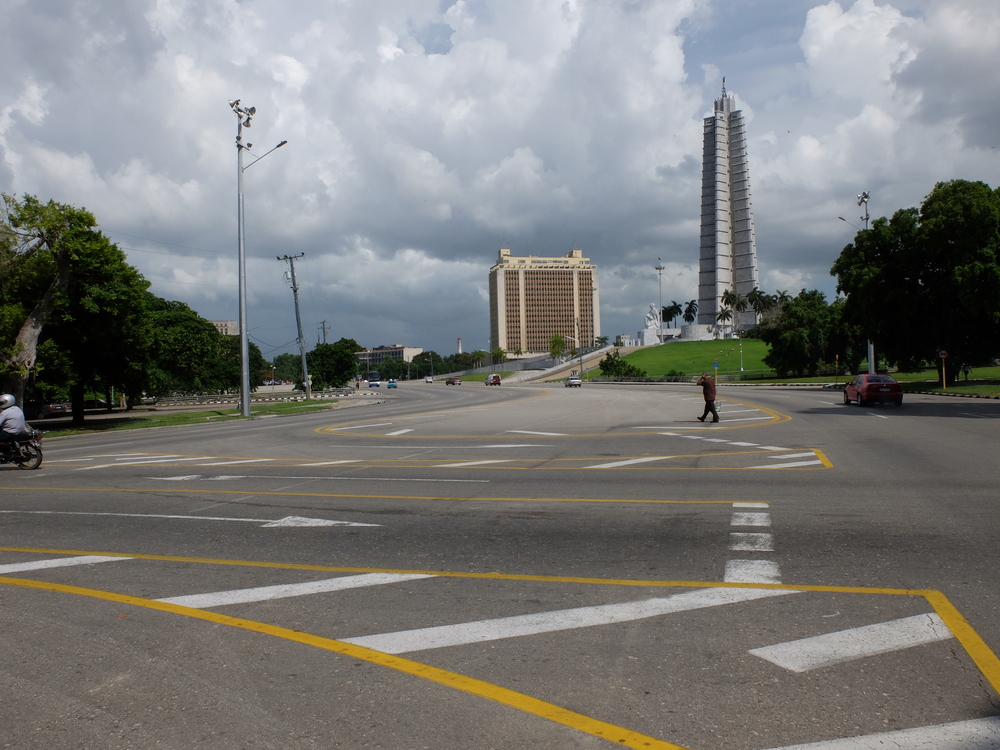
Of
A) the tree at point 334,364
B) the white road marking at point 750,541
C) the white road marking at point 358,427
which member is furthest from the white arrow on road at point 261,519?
the tree at point 334,364

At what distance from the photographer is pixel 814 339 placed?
3585 inches

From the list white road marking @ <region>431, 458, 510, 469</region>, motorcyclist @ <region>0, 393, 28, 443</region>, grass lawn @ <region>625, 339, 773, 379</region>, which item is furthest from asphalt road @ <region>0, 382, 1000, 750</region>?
grass lawn @ <region>625, 339, 773, 379</region>

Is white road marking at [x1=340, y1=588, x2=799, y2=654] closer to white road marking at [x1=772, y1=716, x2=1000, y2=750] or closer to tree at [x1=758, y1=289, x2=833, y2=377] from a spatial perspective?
white road marking at [x1=772, y1=716, x2=1000, y2=750]

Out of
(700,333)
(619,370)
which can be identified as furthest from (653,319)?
(619,370)

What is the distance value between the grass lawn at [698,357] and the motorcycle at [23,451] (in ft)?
355

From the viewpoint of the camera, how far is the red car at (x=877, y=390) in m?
30.6

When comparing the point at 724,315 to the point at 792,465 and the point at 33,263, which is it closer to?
the point at 33,263

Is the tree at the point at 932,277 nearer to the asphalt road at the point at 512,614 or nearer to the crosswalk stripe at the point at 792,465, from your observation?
the crosswalk stripe at the point at 792,465

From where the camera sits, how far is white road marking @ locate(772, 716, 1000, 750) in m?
3.37

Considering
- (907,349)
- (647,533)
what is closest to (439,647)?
(647,533)

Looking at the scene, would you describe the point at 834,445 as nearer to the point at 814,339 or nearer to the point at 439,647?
the point at 439,647

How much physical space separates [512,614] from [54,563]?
4.83m

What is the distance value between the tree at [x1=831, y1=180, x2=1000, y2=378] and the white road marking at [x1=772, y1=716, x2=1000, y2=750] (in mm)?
44687

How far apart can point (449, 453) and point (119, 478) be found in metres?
6.82
